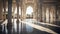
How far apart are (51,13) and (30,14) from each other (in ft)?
25.2

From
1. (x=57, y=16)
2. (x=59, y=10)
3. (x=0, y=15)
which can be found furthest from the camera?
(x=59, y=10)

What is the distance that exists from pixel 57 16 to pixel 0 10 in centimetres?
1200

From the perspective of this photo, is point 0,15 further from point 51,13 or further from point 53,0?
point 51,13

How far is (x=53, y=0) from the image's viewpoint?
3134 centimetres

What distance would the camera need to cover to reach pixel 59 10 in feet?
119

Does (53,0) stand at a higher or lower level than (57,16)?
higher

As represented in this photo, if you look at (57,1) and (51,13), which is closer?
(57,1)

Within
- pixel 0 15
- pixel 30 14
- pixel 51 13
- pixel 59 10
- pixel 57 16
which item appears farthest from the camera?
pixel 30 14

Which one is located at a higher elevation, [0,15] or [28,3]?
[28,3]

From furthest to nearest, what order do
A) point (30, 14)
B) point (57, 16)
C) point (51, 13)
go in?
1. point (30, 14)
2. point (51, 13)
3. point (57, 16)

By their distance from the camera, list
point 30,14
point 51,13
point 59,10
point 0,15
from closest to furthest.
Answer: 1. point 0,15
2. point 59,10
3. point 51,13
4. point 30,14

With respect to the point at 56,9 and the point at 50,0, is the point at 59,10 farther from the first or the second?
the point at 50,0

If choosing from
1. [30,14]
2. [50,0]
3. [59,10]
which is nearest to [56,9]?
[59,10]

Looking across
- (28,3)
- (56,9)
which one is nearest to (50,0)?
(56,9)
